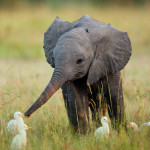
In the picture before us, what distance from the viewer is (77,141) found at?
5.32 metres

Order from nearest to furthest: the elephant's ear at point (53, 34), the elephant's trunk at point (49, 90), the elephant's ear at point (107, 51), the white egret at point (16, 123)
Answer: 1. the elephant's trunk at point (49, 90)
2. the white egret at point (16, 123)
3. the elephant's ear at point (107, 51)
4. the elephant's ear at point (53, 34)

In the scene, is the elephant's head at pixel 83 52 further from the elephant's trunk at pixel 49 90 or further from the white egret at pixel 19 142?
the white egret at pixel 19 142

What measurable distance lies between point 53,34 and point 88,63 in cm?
77

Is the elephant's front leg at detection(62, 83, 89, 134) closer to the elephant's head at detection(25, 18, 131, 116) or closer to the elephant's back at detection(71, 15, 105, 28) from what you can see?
the elephant's head at detection(25, 18, 131, 116)

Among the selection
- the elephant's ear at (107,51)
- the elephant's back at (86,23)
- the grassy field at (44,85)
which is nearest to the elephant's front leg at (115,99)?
the elephant's ear at (107,51)

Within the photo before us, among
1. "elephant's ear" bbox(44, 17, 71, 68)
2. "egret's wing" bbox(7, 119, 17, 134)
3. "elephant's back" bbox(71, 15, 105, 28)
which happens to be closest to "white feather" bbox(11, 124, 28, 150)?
"egret's wing" bbox(7, 119, 17, 134)

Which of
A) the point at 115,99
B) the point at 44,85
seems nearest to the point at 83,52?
the point at 115,99

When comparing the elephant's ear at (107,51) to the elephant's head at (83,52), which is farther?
the elephant's ear at (107,51)

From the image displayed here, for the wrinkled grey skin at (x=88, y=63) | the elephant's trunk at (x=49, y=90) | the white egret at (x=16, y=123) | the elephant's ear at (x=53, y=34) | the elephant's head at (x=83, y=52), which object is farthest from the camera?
the elephant's ear at (x=53, y=34)

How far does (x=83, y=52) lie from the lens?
5219 mm

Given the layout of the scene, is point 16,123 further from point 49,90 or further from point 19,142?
point 49,90

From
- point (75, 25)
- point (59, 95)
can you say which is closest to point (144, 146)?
point (75, 25)

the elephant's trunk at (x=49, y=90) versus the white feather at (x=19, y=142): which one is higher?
the elephant's trunk at (x=49, y=90)

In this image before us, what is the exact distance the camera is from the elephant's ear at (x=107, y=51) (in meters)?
5.43
